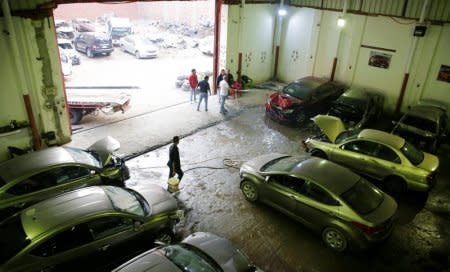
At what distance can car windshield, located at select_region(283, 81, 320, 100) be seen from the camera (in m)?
13.3

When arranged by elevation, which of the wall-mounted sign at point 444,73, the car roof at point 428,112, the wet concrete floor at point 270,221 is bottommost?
the wet concrete floor at point 270,221

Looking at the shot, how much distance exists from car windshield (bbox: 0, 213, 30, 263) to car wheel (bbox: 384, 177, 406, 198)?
8351 mm

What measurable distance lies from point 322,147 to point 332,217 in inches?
133

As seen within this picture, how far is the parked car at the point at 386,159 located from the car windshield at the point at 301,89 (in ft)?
12.1

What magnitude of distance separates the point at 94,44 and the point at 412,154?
1958 cm

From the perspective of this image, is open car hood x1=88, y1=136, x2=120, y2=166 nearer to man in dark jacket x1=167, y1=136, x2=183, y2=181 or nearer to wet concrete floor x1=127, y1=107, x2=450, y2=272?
wet concrete floor x1=127, y1=107, x2=450, y2=272

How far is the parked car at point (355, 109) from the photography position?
1230 centimetres

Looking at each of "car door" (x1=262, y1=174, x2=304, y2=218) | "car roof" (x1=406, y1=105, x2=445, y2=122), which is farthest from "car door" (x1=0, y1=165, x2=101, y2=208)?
"car roof" (x1=406, y1=105, x2=445, y2=122)

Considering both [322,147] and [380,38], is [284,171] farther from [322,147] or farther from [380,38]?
[380,38]

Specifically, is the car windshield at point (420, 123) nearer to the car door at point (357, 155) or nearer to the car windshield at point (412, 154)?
the car windshield at point (412, 154)

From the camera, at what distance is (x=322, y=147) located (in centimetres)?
989

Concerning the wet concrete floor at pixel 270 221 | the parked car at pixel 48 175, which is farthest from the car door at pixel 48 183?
the wet concrete floor at pixel 270 221

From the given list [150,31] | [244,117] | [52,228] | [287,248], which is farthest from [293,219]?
[150,31]

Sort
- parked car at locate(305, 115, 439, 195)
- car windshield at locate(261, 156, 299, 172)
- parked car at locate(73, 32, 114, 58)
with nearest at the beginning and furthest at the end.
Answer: car windshield at locate(261, 156, 299, 172) < parked car at locate(305, 115, 439, 195) < parked car at locate(73, 32, 114, 58)
